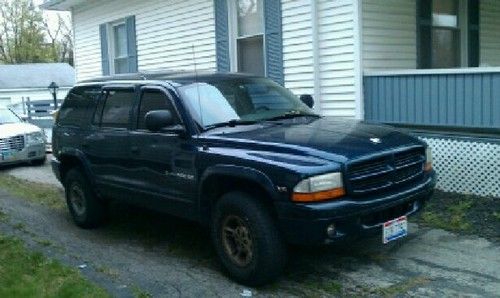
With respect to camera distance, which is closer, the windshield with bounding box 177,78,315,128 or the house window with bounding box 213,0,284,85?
the windshield with bounding box 177,78,315,128

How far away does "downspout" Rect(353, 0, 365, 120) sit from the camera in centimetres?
879

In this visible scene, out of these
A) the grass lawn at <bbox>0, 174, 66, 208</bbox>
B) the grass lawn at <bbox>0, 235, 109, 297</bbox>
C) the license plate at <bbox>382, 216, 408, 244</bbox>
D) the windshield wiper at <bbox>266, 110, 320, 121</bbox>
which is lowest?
the grass lawn at <bbox>0, 235, 109, 297</bbox>

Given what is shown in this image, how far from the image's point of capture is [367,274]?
17.2 feet

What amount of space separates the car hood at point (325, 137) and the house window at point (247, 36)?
17.2 feet

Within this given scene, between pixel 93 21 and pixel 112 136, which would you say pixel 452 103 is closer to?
pixel 112 136

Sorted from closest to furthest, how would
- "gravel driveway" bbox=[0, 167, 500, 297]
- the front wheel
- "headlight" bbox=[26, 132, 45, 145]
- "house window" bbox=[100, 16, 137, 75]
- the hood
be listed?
the front wheel, "gravel driveway" bbox=[0, 167, 500, 297], the hood, "headlight" bbox=[26, 132, 45, 145], "house window" bbox=[100, 16, 137, 75]

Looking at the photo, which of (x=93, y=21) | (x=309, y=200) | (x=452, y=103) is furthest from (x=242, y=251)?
(x=93, y=21)

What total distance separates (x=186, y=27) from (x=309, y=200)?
28.0 ft

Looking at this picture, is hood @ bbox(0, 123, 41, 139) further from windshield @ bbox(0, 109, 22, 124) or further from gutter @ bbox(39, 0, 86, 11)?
gutter @ bbox(39, 0, 86, 11)

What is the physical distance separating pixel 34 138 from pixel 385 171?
1037 cm

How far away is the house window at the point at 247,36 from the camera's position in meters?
10.9

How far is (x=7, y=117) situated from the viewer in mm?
14234

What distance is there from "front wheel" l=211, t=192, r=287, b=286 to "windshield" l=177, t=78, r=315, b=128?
3.14 feet

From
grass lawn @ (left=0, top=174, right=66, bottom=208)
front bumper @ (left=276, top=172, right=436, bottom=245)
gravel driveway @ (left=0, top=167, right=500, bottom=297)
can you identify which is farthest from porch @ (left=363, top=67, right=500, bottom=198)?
grass lawn @ (left=0, top=174, right=66, bottom=208)
